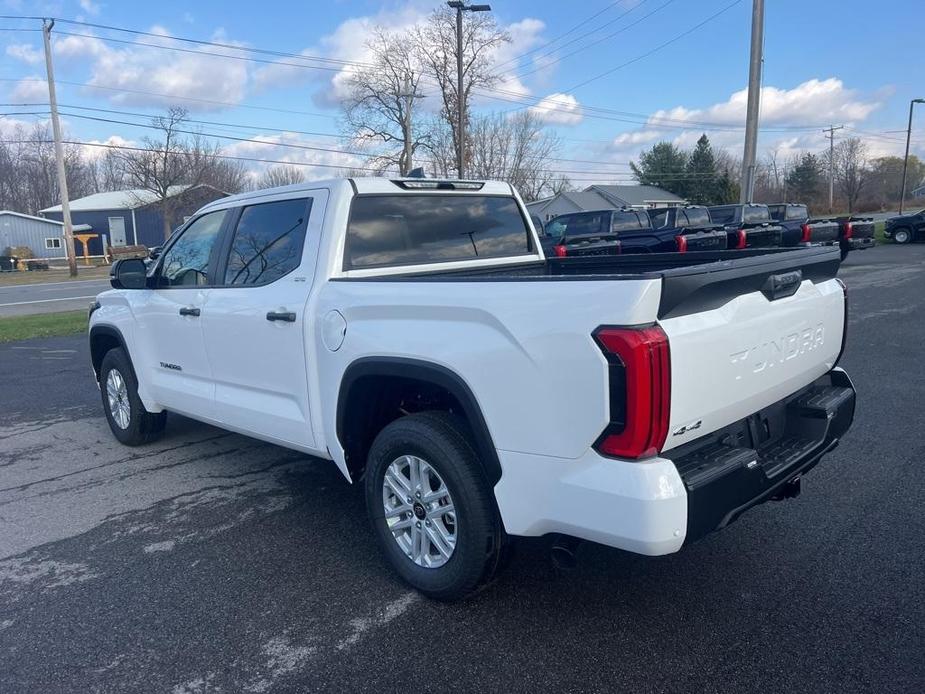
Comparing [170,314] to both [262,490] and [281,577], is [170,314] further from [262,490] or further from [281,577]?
[281,577]

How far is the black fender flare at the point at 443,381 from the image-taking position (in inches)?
122

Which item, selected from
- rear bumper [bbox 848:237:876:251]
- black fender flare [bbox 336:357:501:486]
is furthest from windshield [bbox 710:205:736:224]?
black fender flare [bbox 336:357:501:486]

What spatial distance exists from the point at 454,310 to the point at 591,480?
3.01 ft

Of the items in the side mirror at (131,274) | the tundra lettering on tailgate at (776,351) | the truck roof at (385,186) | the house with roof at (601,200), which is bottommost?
the tundra lettering on tailgate at (776,351)

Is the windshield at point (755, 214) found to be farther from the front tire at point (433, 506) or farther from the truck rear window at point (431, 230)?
the front tire at point (433, 506)

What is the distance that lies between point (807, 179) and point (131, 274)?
93606 millimetres

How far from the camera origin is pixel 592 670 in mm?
2920

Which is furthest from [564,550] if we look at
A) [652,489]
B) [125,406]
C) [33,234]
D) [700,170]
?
[700,170]

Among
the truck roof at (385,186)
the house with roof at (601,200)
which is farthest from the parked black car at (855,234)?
the house with roof at (601,200)

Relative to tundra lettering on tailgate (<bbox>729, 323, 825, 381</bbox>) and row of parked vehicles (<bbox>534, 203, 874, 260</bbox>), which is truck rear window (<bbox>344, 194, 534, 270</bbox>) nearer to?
tundra lettering on tailgate (<bbox>729, 323, 825, 381</bbox>)

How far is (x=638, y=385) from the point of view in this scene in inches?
101

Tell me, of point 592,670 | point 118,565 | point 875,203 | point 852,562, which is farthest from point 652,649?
point 875,203

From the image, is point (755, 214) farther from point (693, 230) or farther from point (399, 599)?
point (399, 599)

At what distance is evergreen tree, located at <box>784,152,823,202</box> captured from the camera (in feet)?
283
